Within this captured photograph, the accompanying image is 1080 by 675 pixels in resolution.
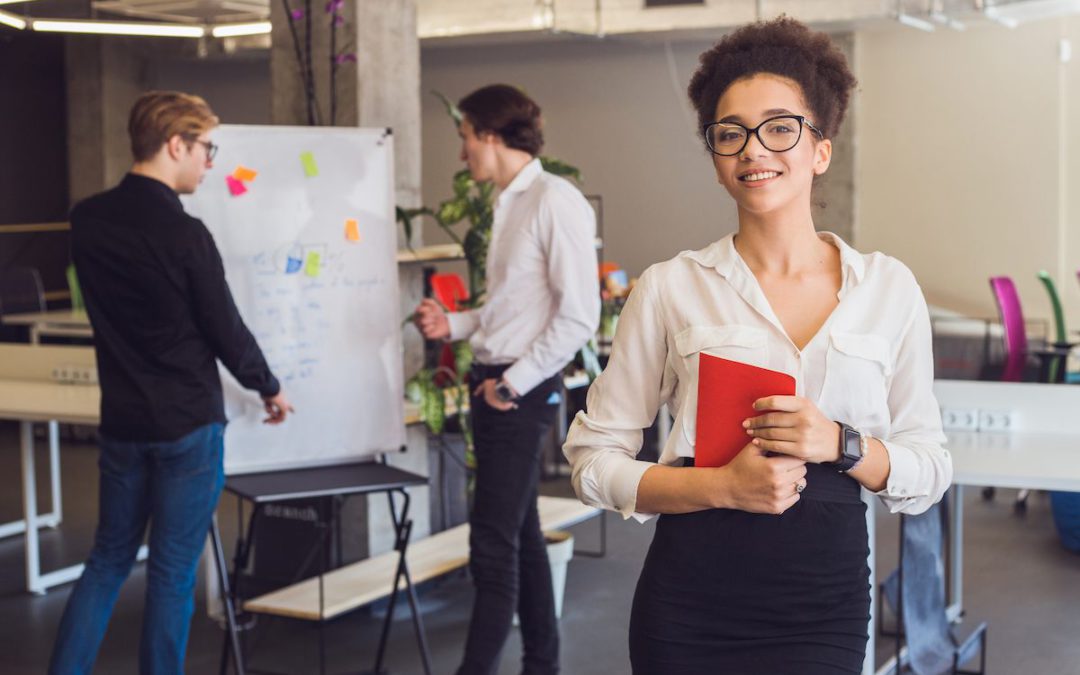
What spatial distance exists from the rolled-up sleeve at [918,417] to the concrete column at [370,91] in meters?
3.03

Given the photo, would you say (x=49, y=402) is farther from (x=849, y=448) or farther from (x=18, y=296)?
(x=18, y=296)

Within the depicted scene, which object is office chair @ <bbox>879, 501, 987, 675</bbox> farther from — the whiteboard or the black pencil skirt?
the black pencil skirt

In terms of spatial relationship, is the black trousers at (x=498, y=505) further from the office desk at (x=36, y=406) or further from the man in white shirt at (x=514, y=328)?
the office desk at (x=36, y=406)

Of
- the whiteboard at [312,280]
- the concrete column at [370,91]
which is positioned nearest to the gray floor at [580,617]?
the concrete column at [370,91]

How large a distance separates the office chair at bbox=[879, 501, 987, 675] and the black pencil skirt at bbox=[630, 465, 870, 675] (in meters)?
1.91

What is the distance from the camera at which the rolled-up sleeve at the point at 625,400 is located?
1561 millimetres

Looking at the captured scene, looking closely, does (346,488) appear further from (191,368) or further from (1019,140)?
(1019,140)

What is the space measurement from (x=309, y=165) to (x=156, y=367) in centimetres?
103

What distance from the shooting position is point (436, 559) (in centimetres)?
420

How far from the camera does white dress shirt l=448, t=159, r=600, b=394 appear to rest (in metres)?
3.12

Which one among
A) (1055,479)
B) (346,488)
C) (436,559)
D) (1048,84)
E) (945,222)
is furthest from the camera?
→ (945,222)

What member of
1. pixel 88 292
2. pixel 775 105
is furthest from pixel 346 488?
pixel 775 105

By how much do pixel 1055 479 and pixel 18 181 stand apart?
31.8 feet

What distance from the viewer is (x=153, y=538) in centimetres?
299
